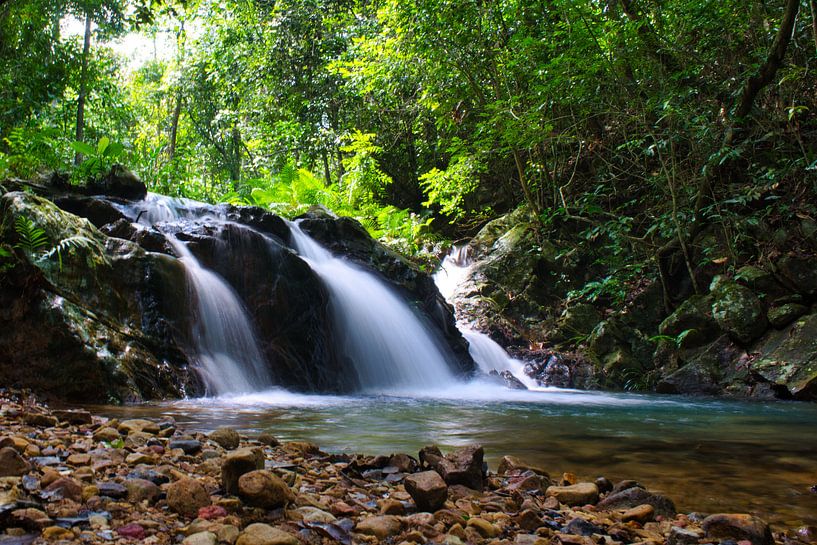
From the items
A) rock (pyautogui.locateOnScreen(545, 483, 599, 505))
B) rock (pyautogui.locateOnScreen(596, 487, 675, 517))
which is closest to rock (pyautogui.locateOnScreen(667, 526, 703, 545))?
rock (pyautogui.locateOnScreen(596, 487, 675, 517))

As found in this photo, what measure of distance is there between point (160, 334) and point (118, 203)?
137 inches

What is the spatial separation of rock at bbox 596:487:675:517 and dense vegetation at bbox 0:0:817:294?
4865mm

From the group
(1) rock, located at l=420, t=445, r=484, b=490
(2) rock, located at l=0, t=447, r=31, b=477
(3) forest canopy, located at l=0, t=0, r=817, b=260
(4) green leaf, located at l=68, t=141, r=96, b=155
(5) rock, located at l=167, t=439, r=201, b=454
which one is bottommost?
(1) rock, located at l=420, t=445, r=484, b=490

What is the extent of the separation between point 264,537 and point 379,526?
45cm

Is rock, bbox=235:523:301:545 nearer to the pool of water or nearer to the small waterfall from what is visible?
the pool of water

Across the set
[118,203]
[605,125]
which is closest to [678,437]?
[118,203]

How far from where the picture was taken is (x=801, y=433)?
5125 millimetres

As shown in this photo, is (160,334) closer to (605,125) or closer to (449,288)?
(449,288)

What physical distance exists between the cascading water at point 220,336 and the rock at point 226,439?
3.19 m

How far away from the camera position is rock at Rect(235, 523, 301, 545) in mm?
1697

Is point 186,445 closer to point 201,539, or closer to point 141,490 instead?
point 141,490

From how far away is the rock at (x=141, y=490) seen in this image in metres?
2.02

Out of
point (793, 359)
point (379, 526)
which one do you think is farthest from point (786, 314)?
point (379, 526)

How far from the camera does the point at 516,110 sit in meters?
12.6
